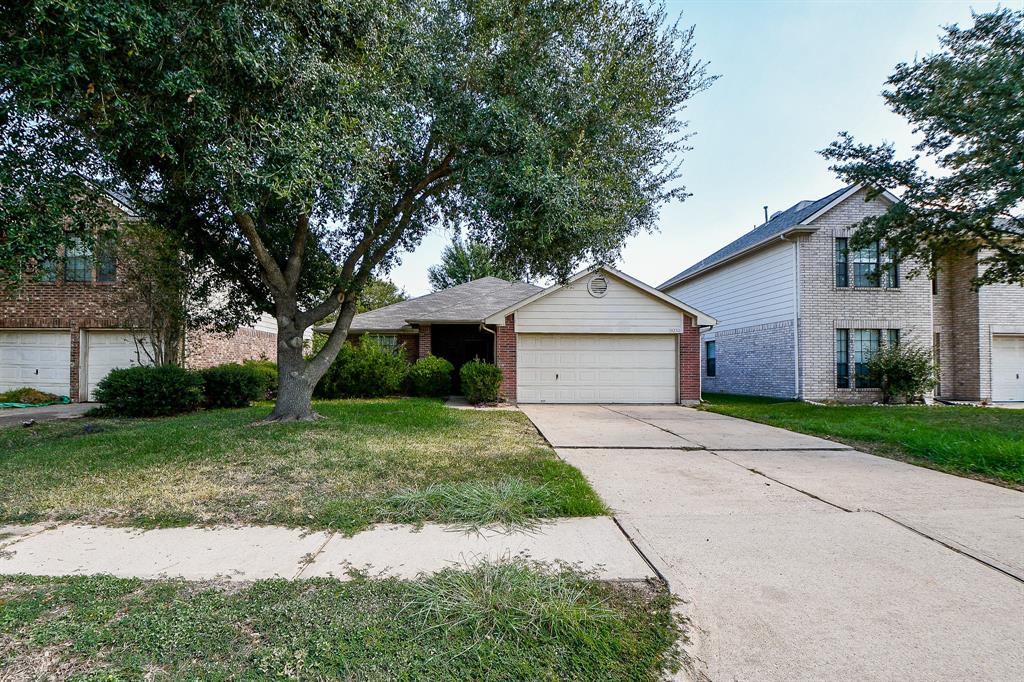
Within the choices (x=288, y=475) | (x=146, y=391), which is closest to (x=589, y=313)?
(x=288, y=475)

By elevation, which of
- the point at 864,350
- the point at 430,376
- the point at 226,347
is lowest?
the point at 430,376

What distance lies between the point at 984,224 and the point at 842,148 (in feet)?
10.7

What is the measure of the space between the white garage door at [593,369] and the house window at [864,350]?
537 centimetres

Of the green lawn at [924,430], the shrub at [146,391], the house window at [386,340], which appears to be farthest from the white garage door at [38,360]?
the green lawn at [924,430]

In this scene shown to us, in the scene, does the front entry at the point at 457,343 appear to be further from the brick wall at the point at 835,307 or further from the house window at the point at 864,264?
the house window at the point at 864,264

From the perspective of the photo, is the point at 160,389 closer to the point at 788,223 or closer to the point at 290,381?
the point at 290,381

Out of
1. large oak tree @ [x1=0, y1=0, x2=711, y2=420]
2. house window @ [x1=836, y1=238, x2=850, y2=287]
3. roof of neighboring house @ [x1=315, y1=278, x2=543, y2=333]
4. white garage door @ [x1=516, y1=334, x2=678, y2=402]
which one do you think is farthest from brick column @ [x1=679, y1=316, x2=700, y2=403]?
large oak tree @ [x1=0, y1=0, x2=711, y2=420]

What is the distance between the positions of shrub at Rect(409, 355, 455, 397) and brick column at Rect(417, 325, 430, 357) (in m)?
0.64

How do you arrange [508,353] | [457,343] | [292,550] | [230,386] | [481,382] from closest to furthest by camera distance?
1. [292,550]
2. [230,386]
3. [481,382]
4. [508,353]
5. [457,343]

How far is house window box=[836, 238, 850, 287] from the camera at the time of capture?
1380 cm

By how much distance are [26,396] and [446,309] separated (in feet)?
39.0

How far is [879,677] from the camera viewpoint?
2039 mm

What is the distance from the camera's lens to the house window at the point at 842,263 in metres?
13.8

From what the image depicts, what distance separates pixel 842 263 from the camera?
13.8 metres
